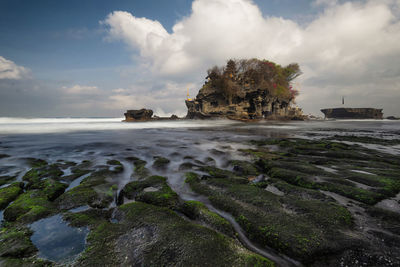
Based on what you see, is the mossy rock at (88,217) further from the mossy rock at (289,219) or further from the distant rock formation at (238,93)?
→ the distant rock formation at (238,93)

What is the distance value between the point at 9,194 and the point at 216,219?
3.36 metres

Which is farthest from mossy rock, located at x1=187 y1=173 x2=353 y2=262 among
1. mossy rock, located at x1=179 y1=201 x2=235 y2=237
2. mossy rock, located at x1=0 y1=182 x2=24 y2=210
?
mossy rock, located at x1=0 y1=182 x2=24 y2=210

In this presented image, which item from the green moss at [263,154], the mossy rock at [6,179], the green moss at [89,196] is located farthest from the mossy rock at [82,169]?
the green moss at [263,154]

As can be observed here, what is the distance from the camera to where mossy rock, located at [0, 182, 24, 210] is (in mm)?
2457

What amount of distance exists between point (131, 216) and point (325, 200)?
2.74 meters

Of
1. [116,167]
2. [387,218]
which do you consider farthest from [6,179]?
[387,218]

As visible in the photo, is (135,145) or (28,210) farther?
(135,145)

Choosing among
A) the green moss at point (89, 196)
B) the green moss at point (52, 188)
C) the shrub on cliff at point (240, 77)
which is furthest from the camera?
the shrub on cliff at point (240, 77)

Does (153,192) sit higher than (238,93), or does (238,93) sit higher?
(238,93)

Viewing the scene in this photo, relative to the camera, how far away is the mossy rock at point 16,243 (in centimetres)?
147

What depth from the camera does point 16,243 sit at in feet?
5.17

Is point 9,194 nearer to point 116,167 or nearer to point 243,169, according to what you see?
point 116,167

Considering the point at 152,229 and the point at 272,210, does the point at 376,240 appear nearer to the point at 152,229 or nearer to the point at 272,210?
the point at 272,210

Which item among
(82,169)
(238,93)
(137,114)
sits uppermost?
(238,93)
